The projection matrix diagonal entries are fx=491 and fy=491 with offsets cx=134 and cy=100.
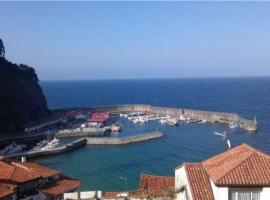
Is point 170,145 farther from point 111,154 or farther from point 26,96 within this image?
point 26,96

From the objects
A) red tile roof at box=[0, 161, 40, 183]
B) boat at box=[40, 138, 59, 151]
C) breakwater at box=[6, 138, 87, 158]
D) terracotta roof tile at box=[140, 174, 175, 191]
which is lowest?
breakwater at box=[6, 138, 87, 158]

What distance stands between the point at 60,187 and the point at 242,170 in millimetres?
23580

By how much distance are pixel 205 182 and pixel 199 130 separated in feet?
294

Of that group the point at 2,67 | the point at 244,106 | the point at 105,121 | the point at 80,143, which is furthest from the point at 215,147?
the point at 244,106

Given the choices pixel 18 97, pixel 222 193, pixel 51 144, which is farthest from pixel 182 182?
pixel 18 97

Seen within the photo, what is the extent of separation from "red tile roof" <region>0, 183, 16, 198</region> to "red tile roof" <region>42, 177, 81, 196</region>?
649 centimetres

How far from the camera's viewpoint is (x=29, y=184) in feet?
101

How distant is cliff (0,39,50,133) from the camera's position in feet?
322

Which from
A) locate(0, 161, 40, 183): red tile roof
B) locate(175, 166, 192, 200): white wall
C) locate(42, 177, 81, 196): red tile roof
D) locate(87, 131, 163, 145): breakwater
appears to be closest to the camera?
locate(175, 166, 192, 200): white wall

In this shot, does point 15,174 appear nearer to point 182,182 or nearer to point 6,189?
point 6,189

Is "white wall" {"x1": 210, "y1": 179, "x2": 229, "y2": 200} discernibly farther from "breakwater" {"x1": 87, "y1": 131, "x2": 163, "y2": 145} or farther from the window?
"breakwater" {"x1": 87, "y1": 131, "x2": 163, "y2": 145}

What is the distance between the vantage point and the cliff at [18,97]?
322ft

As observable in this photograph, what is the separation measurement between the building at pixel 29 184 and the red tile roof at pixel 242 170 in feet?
44.8

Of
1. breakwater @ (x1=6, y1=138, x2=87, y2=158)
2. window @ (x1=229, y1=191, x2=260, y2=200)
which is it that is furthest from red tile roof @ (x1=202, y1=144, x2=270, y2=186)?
breakwater @ (x1=6, y1=138, x2=87, y2=158)
